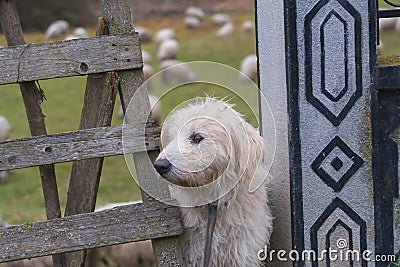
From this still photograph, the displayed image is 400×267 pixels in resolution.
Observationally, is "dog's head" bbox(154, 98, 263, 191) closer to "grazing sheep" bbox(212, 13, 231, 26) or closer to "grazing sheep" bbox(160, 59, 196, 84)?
"grazing sheep" bbox(160, 59, 196, 84)

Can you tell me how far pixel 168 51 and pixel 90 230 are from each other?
570 inches

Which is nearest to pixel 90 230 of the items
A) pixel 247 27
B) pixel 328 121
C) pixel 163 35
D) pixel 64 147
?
pixel 64 147

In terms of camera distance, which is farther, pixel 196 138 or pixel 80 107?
pixel 80 107

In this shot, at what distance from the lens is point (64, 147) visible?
3.33m

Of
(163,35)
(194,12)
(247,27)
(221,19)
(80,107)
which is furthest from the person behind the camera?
(194,12)

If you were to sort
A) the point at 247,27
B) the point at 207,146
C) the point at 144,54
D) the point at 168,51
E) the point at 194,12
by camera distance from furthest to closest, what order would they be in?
the point at 194,12 < the point at 247,27 < the point at 168,51 < the point at 144,54 < the point at 207,146

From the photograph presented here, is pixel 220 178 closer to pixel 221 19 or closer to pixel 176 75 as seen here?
pixel 176 75

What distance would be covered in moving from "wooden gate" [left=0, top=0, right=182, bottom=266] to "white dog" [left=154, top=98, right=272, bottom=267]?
0.17 metres

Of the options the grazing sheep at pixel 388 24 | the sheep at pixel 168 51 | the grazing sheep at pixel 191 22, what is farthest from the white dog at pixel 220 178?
the grazing sheep at pixel 191 22

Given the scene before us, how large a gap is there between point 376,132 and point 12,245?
1.88 metres

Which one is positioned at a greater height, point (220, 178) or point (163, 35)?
point (163, 35)

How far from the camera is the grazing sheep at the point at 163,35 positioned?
19609mm

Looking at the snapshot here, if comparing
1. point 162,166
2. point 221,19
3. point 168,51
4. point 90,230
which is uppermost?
point 221,19

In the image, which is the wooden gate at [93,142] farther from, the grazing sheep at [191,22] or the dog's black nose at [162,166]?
the grazing sheep at [191,22]
